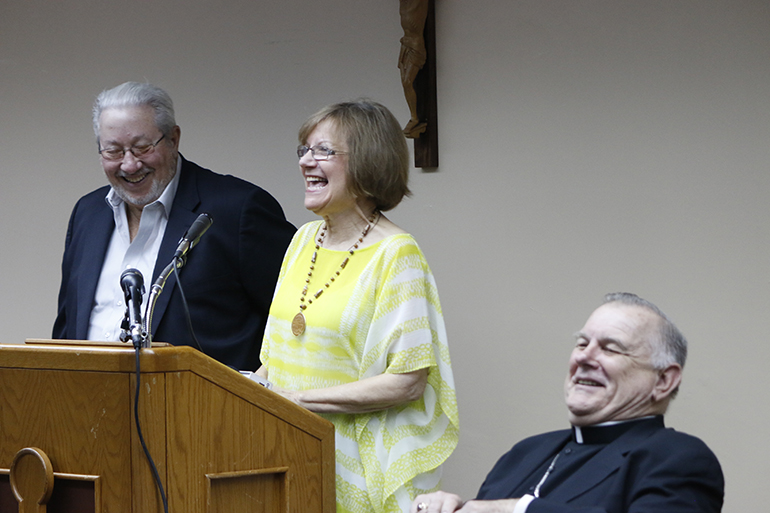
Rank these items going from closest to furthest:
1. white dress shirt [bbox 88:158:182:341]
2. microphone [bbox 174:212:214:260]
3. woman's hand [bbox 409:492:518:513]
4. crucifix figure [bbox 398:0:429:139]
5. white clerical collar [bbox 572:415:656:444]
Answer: woman's hand [bbox 409:492:518:513], white clerical collar [bbox 572:415:656:444], microphone [bbox 174:212:214:260], white dress shirt [bbox 88:158:182:341], crucifix figure [bbox 398:0:429:139]

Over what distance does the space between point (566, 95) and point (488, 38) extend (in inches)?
18.3

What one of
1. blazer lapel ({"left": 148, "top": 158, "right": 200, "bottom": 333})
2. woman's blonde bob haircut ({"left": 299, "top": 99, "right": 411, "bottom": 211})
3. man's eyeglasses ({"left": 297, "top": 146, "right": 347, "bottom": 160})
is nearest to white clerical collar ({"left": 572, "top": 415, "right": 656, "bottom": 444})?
woman's blonde bob haircut ({"left": 299, "top": 99, "right": 411, "bottom": 211})

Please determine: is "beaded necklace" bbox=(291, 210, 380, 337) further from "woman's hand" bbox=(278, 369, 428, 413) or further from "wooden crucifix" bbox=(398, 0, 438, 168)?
"wooden crucifix" bbox=(398, 0, 438, 168)

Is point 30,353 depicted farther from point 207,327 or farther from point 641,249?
point 641,249

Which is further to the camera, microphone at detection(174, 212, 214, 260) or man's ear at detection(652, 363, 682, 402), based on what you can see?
microphone at detection(174, 212, 214, 260)

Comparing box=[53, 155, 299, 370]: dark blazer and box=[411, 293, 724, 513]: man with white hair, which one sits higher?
box=[53, 155, 299, 370]: dark blazer

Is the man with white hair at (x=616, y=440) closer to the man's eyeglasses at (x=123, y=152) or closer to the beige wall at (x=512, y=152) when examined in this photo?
the beige wall at (x=512, y=152)

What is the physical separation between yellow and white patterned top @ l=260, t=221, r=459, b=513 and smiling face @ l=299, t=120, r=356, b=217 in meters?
0.16

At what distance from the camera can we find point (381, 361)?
8.00 feet

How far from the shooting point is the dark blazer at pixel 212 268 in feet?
9.95

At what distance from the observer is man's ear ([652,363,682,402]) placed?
1.98 metres

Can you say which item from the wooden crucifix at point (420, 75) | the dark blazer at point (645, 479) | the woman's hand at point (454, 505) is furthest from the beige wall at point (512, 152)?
the woman's hand at point (454, 505)

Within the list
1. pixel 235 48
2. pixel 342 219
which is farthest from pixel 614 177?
pixel 235 48

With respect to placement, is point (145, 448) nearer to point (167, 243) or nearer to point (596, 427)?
point (596, 427)
